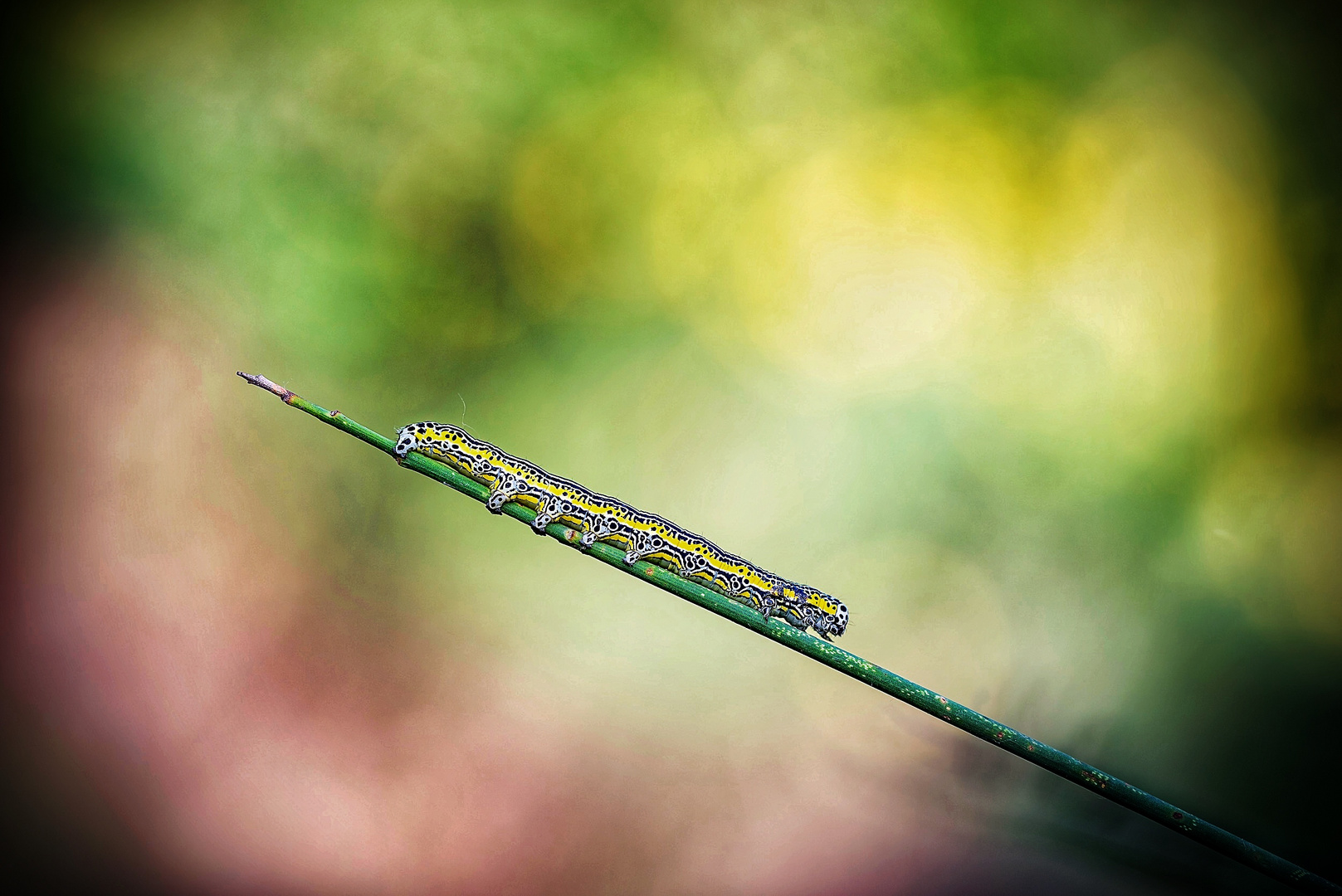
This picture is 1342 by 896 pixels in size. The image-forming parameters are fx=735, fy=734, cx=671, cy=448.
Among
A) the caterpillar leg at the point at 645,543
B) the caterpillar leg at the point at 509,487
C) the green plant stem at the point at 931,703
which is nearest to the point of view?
the green plant stem at the point at 931,703

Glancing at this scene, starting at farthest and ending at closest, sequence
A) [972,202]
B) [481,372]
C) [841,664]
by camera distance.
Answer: [972,202] < [481,372] < [841,664]

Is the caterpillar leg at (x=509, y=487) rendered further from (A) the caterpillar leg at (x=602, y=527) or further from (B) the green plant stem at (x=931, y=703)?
(B) the green plant stem at (x=931, y=703)

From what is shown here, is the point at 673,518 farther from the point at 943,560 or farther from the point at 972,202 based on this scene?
the point at 972,202

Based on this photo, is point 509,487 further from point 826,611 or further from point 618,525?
point 826,611

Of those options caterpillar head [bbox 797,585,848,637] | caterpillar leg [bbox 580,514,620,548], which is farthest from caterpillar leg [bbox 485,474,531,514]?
caterpillar head [bbox 797,585,848,637]

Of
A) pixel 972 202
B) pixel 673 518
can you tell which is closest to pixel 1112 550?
pixel 972 202

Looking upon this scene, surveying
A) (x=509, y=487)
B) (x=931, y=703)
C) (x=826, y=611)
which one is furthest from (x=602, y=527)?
(x=931, y=703)

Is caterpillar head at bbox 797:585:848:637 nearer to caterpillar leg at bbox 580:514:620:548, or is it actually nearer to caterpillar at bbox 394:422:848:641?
caterpillar at bbox 394:422:848:641

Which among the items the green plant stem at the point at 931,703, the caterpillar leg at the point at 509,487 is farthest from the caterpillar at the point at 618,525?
the green plant stem at the point at 931,703
